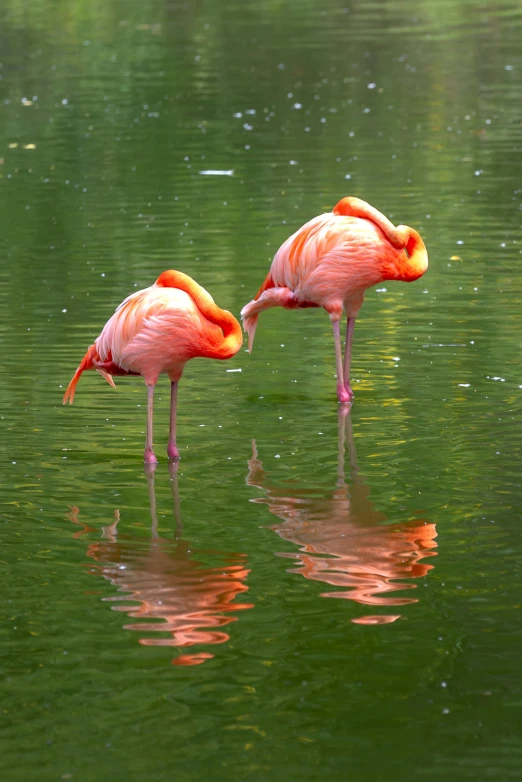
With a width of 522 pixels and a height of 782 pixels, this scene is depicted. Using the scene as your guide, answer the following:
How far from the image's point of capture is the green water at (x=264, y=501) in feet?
15.7

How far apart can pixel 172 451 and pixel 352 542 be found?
1.55m

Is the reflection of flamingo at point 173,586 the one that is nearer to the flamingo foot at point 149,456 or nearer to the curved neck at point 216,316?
the flamingo foot at point 149,456

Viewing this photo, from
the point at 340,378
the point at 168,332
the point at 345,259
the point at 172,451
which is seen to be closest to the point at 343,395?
the point at 340,378

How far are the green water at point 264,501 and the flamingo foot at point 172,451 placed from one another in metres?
0.07

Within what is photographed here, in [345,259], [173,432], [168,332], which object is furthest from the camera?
[345,259]

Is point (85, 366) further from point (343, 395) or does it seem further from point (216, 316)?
point (343, 395)

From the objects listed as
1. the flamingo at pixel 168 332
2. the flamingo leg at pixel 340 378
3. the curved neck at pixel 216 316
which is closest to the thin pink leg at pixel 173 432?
the flamingo at pixel 168 332

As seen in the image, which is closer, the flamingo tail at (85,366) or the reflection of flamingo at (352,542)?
the reflection of flamingo at (352,542)

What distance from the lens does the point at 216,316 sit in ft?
24.1

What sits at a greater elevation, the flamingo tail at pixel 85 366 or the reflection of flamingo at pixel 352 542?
the flamingo tail at pixel 85 366

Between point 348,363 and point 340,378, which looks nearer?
point 340,378

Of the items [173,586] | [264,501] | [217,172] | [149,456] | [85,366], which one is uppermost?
[217,172]

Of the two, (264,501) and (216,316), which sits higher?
(216,316)

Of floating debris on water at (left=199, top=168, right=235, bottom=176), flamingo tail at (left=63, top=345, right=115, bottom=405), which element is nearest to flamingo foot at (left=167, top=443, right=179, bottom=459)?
flamingo tail at (left=63, top=345, right=115, bottom=405)
